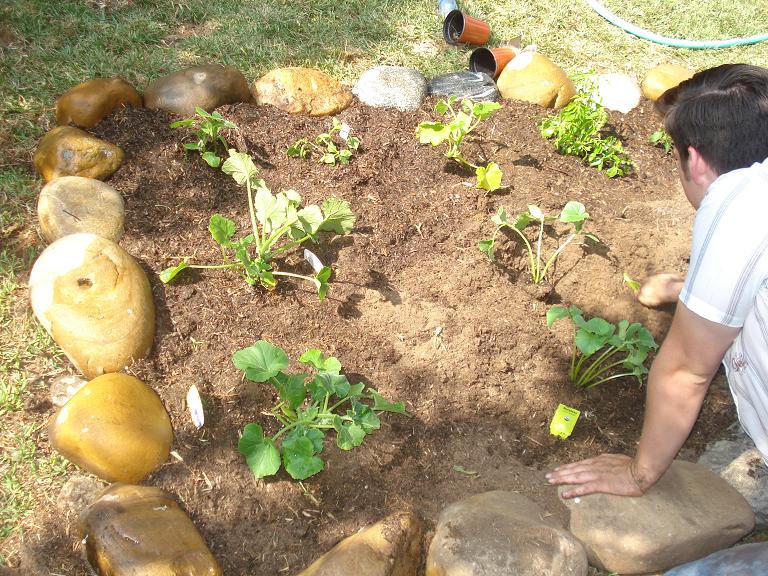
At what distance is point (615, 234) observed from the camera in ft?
10.6

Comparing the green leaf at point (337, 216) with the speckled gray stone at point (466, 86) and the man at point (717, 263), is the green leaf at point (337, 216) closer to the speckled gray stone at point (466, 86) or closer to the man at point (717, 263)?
the man at point (717, 263)

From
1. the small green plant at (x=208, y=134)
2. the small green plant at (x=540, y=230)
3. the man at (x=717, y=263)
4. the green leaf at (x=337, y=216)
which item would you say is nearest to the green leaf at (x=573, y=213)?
the small green plant at (x=540, y=230)

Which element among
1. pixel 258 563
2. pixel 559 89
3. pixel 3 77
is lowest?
pixel 258 563

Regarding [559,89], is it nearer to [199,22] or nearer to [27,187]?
[199,22]

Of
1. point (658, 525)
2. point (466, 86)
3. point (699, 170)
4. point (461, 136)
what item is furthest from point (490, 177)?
point (658, 525)

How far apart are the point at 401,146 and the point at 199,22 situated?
1.86m

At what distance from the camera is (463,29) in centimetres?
444

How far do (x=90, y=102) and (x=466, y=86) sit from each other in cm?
215

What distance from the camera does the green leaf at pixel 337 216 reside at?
267 centimetres

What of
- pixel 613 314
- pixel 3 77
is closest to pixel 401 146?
pixel 613 314

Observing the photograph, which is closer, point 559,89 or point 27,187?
point 27,187

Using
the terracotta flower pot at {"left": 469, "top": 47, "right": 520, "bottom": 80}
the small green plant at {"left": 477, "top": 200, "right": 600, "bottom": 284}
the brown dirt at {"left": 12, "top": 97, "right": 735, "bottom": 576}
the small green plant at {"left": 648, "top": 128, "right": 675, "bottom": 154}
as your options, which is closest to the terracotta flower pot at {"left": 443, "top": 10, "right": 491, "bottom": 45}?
the terracotta flower pot at {"left": 469, "top": 47, "right": 520, "bottom": 80}

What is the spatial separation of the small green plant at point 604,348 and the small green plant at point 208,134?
68.1 inches

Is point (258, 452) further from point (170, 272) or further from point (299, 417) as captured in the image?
point (170, 272)
